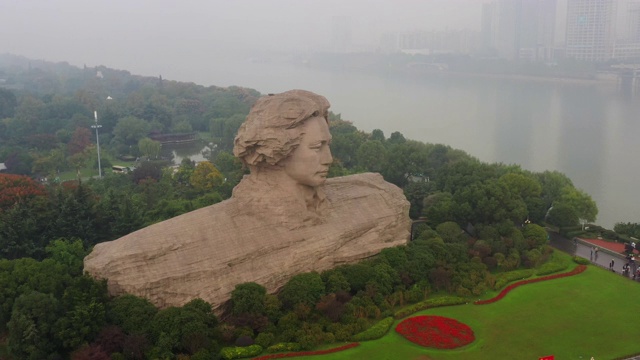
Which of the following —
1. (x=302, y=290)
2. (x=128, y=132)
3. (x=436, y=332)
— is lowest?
(x=436, y=332)

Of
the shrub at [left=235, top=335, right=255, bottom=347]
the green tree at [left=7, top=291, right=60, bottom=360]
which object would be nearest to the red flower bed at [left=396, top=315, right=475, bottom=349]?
the shrub at [left=235, top=335, right=255, bottom=347]

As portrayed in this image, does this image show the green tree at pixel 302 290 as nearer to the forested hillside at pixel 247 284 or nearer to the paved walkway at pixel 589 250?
the forested hillside at pixel 247 284

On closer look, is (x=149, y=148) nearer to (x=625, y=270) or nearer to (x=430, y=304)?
(x=430, y=304)

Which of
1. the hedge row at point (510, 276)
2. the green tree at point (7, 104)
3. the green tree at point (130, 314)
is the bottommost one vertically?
the hedge row at point (510, 276)

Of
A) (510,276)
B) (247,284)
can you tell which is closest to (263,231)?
(247,284)

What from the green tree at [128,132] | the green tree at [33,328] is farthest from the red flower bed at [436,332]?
the green tree at [128,132]

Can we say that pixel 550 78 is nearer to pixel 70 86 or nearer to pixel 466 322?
pixel 70 86

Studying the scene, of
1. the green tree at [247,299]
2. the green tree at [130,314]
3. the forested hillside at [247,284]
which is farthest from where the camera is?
the green tree at [247,299]
